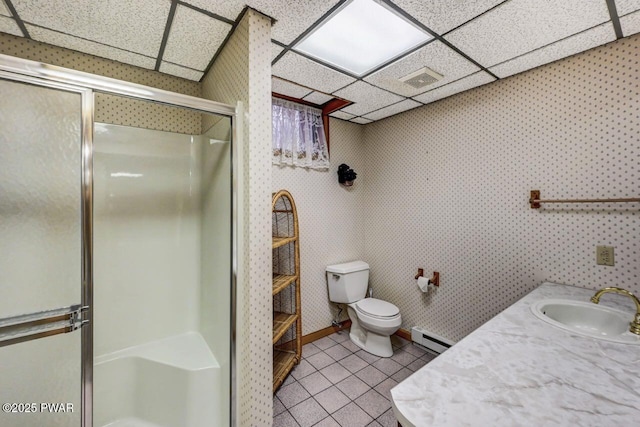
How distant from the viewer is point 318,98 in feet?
7.86

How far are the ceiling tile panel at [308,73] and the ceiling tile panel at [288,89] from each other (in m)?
0.09

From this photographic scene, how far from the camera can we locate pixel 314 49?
A: 1582mm

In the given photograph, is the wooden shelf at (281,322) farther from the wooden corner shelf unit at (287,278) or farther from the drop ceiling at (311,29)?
the drop ceiling at (311,29)

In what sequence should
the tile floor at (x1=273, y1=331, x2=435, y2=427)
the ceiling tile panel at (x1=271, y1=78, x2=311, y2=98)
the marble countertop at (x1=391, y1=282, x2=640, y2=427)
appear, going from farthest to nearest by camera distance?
the ceiling tile panel at (x1=271, y1=78, x2=311, y2=98), the tile floor at (x1=273, y1=331, x2=435, y2=427), the marble countertop at (x1=391, y1=282, x2=640, y2=427)

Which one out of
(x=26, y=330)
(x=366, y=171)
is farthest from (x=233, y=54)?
(x=366, y=171)

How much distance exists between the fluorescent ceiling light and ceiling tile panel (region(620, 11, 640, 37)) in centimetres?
95

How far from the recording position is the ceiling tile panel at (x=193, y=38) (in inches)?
51.8

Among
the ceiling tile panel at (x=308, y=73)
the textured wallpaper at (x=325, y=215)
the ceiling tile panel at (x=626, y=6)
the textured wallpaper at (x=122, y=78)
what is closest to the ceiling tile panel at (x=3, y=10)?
the textured wallpaper at (x=122, y=78)

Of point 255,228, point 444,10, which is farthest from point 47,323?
point 444,10

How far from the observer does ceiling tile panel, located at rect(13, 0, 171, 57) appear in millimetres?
1214

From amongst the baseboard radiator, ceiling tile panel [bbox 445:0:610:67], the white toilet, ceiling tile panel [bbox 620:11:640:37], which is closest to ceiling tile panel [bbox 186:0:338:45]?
ceiling tile panel [bbox 445:0:610:67]

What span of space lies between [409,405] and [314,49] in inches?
71.5

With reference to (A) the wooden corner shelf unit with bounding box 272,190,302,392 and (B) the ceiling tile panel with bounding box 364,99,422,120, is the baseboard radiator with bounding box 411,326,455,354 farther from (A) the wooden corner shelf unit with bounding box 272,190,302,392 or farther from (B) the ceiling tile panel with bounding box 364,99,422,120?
(B) the ceiling tile panel with bounding box 364,99,422,120

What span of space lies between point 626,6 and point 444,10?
0.86 m
